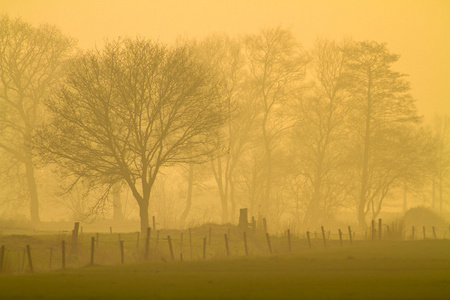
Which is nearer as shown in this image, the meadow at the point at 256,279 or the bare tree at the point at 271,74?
the meadow at the point at 256,279

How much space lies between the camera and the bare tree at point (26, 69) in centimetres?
6350

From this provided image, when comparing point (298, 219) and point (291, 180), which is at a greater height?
point (291, 180)

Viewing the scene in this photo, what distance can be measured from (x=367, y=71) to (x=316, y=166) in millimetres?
12382

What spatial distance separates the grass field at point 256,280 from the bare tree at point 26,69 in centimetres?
3883

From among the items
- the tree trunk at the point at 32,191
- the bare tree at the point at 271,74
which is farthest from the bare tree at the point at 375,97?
the tree trunk at the point at 32,191

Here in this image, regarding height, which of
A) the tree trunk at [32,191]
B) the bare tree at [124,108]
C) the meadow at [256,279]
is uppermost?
the bare tree at [124,108]

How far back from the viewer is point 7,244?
36406mm

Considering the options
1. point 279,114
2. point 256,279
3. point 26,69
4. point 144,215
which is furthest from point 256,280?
point 26,69

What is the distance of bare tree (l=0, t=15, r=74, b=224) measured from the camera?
63.5m

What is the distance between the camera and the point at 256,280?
23344 millimetres

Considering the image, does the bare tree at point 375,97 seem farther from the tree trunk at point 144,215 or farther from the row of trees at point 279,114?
the tree trunk at point 144,215

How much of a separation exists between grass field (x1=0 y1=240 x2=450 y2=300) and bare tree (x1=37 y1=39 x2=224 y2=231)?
16581mm

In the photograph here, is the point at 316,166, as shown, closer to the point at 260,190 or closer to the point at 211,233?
the point at 260,190

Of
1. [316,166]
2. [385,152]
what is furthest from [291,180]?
[385,152]
